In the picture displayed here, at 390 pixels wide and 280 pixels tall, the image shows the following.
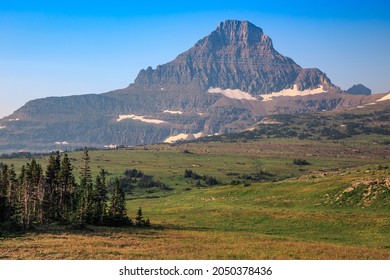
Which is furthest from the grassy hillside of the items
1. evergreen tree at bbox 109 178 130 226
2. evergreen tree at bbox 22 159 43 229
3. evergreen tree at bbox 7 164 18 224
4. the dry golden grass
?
evergreen tree at bbox 7 164 18 224

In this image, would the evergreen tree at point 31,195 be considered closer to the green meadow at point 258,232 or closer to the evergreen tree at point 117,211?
Result: the green meadow at point 258,232

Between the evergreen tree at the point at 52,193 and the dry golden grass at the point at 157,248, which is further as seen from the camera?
the evergreen tree at the point at 52,193

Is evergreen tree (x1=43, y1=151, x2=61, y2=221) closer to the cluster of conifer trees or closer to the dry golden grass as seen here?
the cluster of conifer trees

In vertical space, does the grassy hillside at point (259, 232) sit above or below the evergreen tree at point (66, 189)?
below

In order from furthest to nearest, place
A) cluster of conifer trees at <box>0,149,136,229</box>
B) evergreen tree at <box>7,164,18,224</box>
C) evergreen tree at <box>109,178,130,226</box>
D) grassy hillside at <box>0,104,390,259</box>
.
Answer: evergreen tree at <box>109,178,130,226</box> < evergreen tree at <box>7,164,18,224</box> < cluster of conifer trees at <box>0,149,136,229</box> < grassy hillside at <box>0,104,390,259</box>

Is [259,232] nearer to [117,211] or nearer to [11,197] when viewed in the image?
[117,211]

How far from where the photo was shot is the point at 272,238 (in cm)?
5712

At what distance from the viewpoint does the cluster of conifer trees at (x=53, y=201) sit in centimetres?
6318

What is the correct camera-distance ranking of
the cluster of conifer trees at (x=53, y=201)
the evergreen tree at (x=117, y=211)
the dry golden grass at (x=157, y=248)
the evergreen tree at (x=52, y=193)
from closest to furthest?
1. the dry golden grass at (x=157, y=248)
2. the cluster of conifer trees at (x=53, y=201)
3. the evergreen tree at (x=117, y=211)
4. the evergreen tree at (x=52, y=193)

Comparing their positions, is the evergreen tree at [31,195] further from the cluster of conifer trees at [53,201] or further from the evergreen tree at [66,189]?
the evergreen tree at [66,189]

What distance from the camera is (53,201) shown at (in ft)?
242

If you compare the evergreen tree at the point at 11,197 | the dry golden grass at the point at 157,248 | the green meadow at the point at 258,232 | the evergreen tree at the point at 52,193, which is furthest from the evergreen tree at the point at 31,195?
the dry golden grass at the point at 157,248

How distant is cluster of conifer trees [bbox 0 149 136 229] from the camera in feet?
207

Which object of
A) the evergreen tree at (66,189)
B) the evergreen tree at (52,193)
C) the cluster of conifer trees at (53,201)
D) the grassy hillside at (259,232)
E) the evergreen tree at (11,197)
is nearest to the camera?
the grassy hillside at (259,232)
